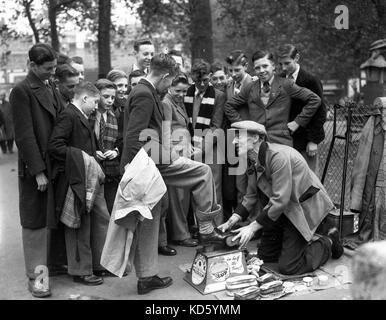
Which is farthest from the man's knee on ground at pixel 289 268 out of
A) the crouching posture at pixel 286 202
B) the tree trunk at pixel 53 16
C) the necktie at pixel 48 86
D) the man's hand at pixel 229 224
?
the tree trunk at pixel 53 16

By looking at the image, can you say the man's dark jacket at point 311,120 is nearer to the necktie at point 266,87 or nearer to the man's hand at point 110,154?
the necktie at point 266,87

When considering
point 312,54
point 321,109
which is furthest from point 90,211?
point 312,54

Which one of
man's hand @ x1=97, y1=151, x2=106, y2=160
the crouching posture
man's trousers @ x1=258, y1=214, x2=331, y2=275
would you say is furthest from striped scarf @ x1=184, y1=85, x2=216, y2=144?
man's trousers @ x1=258, y1=214, x2=331, y2=275

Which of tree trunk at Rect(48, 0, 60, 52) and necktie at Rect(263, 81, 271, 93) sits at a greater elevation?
tree trunk at Rect(48, 0, 60, 52)

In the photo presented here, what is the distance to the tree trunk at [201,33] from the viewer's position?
31.9ft

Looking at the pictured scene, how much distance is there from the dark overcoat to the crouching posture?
1.62m

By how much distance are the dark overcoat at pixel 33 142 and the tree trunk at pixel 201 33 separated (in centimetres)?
548

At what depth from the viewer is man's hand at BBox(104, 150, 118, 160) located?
5.02 metres

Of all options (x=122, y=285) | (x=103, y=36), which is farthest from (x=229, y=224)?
(x=103, y=36)

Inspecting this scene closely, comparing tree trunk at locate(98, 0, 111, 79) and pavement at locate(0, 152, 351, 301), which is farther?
tree trunk at locate(98, 0, 111, 79)

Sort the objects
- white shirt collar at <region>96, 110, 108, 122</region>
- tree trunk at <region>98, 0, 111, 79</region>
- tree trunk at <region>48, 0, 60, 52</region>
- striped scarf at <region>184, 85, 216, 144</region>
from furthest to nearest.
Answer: tree trunk at <region>48, 0, 60, 52</region> < tree trunk at <region>98, 0, 111, 79</region> < striped scarf at <region>184, 85, 216, 144</region> < white shirt collar at <region>96, 110, 108, 122</region>

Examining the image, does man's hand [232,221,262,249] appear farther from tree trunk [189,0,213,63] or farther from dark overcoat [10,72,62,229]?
tree trunk [189,0,213,63]

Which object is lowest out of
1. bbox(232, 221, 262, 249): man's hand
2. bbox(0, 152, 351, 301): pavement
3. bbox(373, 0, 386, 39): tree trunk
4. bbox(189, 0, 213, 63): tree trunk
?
bbox(0, 152, 351, 301): pavement

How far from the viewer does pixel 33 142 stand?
174 inches
